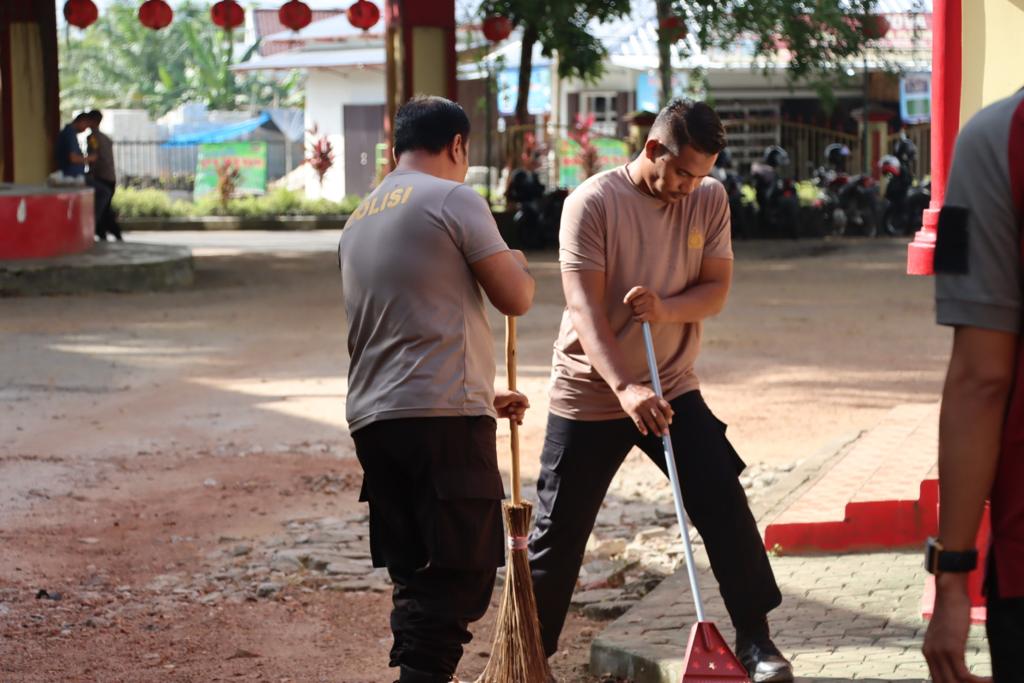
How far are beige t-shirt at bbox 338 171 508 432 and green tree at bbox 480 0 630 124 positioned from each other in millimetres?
15079

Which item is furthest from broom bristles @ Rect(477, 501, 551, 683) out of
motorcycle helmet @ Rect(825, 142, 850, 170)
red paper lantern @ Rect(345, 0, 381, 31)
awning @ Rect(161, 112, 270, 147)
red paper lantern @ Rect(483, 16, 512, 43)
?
awning @ Rect(161, 112, 270, 147)

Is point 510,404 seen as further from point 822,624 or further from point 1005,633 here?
point 1005,633

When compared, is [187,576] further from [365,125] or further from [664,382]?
[365,125]

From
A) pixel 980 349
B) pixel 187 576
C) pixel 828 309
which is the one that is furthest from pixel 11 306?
pixel 980 349

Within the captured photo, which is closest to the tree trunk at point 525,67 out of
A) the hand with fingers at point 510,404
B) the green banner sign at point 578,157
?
the green banner sign at point 578,157

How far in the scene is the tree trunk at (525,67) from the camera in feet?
68.3

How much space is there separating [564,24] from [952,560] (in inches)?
686

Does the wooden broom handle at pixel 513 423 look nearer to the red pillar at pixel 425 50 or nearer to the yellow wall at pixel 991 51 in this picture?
the yellow wall at pixel 991 51

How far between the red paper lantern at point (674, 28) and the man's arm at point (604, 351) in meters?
15.9

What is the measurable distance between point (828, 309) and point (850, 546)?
8653 mm

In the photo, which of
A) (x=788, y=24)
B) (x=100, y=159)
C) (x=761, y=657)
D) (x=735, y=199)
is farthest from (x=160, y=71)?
(x=761, y=657)

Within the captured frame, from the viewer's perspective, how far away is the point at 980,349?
2.20 meters

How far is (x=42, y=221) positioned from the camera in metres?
15.9

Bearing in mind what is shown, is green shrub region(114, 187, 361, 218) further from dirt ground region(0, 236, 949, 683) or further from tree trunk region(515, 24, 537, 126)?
dirt ground region(0, 236, 949, 683)
